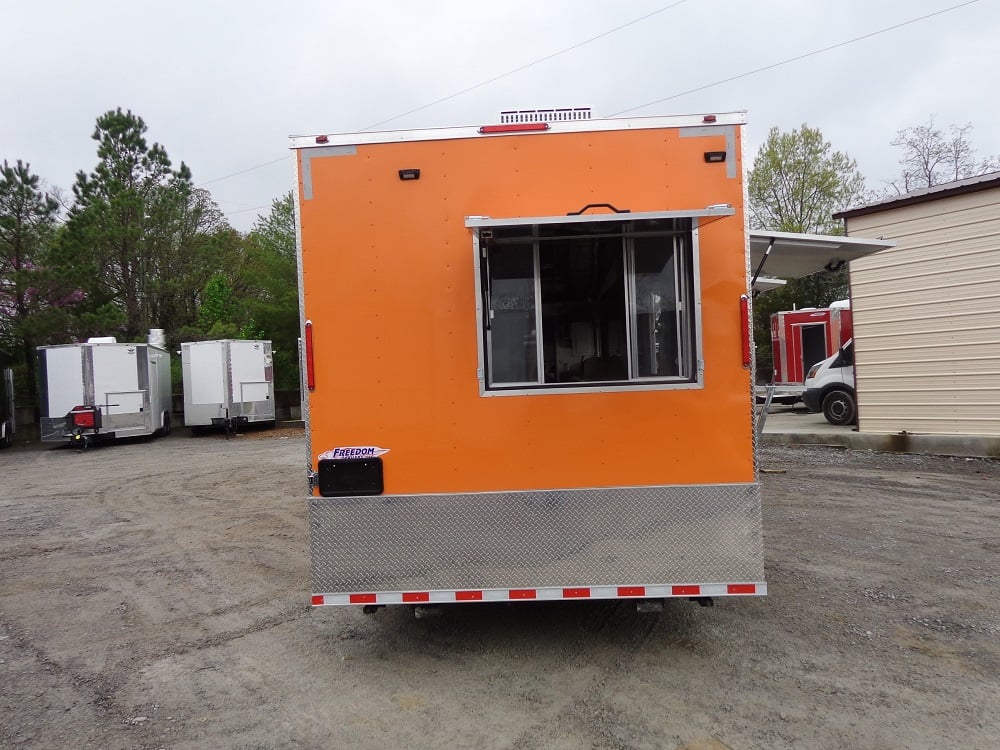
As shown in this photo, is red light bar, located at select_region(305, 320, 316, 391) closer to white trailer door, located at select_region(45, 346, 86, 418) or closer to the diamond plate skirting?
the diamond plate skirting

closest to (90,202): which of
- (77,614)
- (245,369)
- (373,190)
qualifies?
(245,369)

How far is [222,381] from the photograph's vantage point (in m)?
18.5

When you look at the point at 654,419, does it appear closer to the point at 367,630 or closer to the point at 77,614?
the point at 367,630

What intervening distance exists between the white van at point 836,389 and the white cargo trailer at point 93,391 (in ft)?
53.2

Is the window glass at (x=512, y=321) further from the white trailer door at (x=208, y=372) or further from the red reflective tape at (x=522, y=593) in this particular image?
the white trailer door at (x=208, y=372)

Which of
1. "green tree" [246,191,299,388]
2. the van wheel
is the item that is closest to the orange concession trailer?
the van wheel

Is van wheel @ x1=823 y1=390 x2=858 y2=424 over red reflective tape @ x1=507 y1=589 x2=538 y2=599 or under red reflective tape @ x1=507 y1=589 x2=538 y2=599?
over

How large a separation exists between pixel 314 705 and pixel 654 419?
2308 millimetres

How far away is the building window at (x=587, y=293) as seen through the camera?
3.67 meters

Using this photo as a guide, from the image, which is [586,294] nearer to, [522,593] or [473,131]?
[473,131]

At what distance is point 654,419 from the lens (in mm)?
3656

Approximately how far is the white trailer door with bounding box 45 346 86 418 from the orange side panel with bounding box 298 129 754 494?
15582mm

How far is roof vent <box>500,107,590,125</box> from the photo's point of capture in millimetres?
3984

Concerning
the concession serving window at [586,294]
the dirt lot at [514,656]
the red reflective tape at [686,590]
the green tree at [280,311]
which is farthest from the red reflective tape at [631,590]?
the green tree at [280,311]
